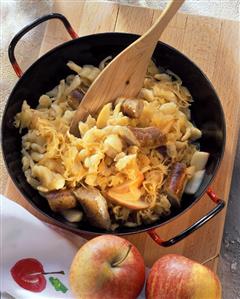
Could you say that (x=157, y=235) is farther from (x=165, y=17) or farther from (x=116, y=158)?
(x=165, y=17)

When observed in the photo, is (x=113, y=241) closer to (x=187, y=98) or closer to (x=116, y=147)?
(x=116, y=147)

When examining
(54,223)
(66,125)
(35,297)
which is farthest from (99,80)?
(35,297)

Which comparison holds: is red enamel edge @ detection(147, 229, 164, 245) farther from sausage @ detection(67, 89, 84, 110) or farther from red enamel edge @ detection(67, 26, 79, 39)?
red enamel edge @ detection(67, 26, 79, 39)

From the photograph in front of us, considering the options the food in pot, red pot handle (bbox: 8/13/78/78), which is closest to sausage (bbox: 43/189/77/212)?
the food in pot

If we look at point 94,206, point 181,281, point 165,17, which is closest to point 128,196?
point 94,206

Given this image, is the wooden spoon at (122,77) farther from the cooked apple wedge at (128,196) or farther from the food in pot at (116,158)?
the cooked apple wedge at (128,196)

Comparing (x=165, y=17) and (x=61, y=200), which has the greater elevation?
(x=165, y=17)
